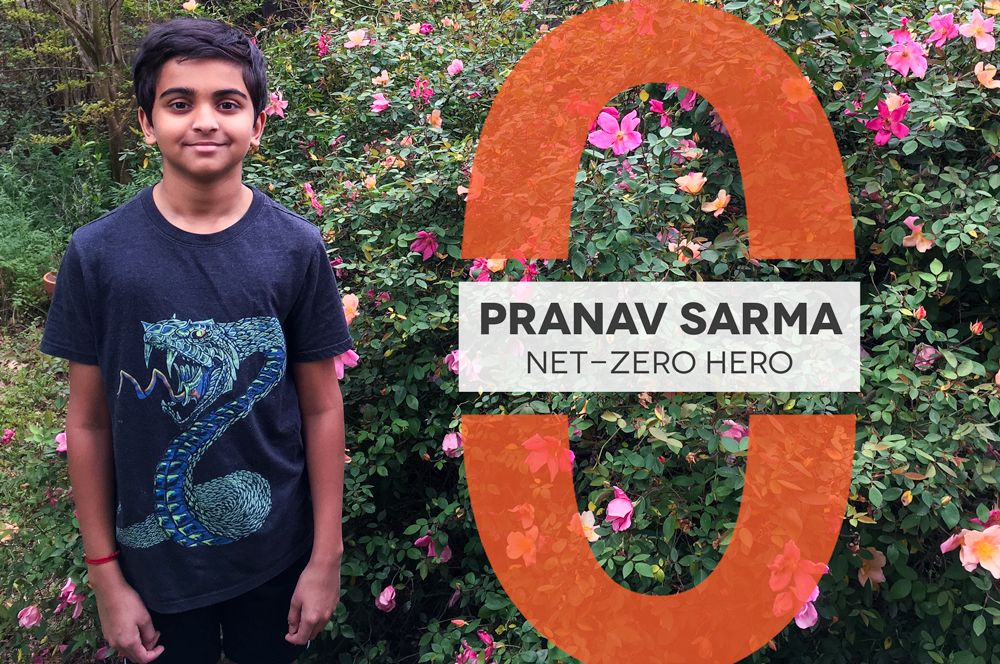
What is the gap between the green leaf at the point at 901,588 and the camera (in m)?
1.42

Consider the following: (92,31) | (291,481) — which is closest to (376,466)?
(291,481)

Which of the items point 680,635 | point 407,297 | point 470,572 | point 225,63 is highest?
point 225,63

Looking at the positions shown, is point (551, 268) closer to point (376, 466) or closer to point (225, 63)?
point (376, 466)

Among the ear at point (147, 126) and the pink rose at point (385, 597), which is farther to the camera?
the pink rose at point (385, 597)

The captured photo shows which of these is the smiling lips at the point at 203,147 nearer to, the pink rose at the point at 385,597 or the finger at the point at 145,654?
the finger at the point at 145,654

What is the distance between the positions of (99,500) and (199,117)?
663 mm

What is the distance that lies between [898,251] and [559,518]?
1.01 metres

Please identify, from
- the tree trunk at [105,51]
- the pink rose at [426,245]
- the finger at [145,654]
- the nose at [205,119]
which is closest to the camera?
the nose at [205,119]

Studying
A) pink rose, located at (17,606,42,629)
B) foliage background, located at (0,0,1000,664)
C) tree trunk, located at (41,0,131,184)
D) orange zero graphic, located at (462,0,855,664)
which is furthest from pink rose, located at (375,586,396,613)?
tree trunk, located at (41,0,131,184)

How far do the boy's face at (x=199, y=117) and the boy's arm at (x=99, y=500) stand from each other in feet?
1.25

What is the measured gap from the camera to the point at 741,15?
1.76 m

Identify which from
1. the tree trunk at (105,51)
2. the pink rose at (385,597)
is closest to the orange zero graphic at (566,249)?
the pink rose at (385,597)

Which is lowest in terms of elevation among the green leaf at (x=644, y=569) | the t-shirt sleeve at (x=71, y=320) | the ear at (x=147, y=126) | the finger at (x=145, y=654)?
the finger at (x=145, y=654)

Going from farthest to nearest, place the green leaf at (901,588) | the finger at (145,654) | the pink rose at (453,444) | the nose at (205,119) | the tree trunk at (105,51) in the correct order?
the tree trunk at (105,51), the pink rose at (453,444), the green leaf at (901,588), the finger at (145,654), the nose at (205,119)
